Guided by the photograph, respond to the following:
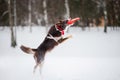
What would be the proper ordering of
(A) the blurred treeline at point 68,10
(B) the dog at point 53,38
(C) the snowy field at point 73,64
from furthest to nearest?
(A) the blurred treeline at point 68,10, (C) the snowy field at point 73,64, (B) the dog at point 53,38

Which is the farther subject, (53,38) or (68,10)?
(68,10)

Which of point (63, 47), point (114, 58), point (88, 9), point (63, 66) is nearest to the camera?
point (63, 66)

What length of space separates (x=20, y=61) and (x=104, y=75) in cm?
274

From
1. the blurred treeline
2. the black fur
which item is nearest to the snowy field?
the black fur

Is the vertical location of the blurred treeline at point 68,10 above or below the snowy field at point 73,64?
above

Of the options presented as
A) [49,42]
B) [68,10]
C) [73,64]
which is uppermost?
[68,10]

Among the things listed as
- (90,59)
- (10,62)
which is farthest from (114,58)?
(10,62)

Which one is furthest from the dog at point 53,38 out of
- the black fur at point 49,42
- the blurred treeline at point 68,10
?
the blurred treeline at point 68,10

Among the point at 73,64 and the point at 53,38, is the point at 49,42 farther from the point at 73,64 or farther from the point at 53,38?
the point at 73,64

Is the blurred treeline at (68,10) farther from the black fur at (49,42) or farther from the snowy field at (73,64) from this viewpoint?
the black fur at (49,42)

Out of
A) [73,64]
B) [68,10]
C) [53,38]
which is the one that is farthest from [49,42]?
[68,10]

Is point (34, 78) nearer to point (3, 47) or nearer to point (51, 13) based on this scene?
point (3, 47)

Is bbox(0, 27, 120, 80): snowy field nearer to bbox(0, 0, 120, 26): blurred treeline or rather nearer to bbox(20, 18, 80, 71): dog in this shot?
bbox(20, 18, 80, 71): dog

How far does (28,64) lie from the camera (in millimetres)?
6117
